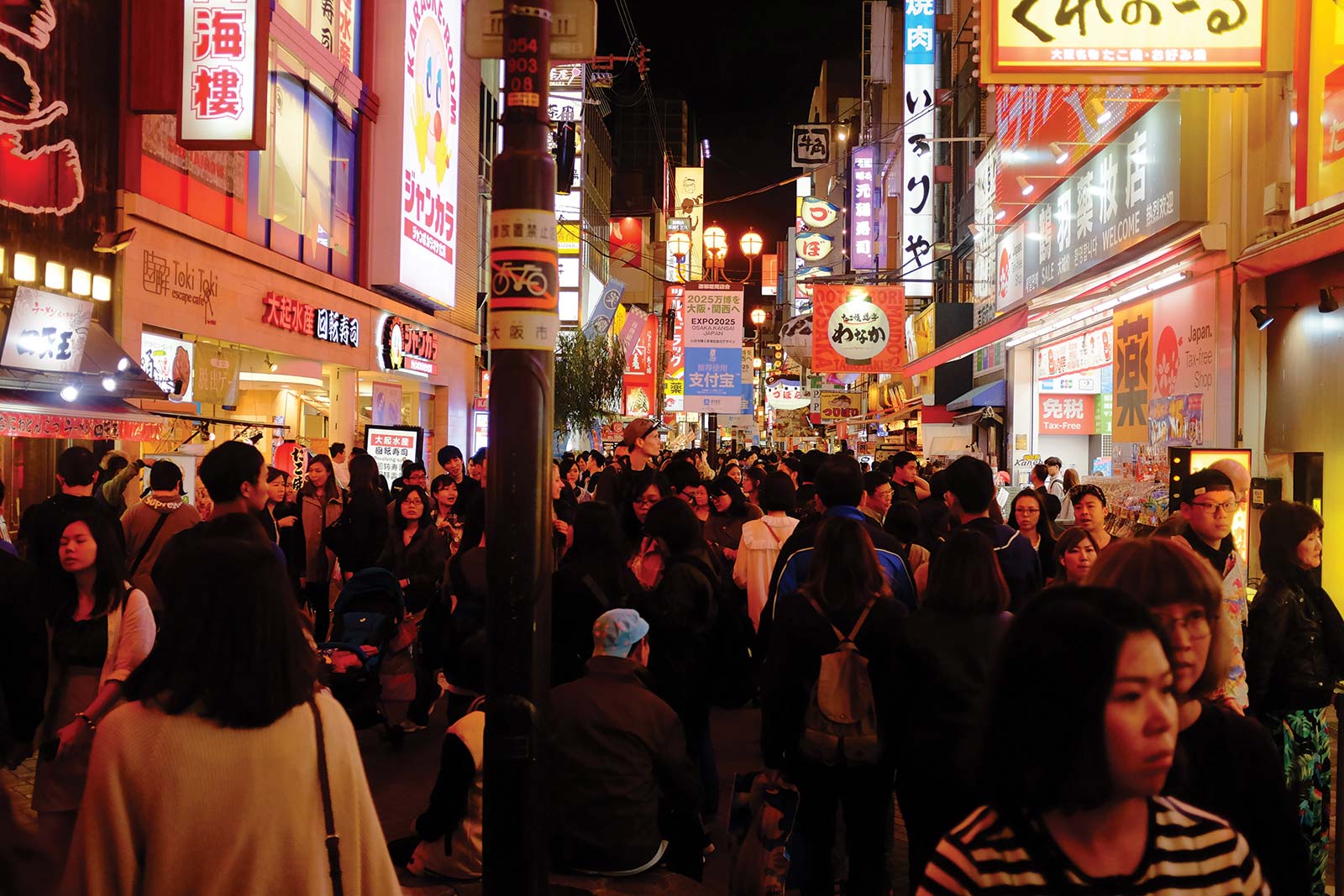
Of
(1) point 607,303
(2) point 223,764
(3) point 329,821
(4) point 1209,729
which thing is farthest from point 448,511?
(1) point 607,303

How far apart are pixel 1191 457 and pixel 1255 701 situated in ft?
17.8

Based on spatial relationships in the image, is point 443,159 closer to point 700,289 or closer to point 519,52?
point 700,289

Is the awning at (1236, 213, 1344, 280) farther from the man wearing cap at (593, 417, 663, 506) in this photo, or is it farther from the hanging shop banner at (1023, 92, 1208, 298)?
the man wearing cap at (593, 417, 663, 506)

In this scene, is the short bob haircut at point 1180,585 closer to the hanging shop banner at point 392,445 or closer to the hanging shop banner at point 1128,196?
the hanging shop banner at point 1128,196

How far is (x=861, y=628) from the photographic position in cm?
488

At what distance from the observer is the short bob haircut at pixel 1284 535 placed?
5012 millimetres

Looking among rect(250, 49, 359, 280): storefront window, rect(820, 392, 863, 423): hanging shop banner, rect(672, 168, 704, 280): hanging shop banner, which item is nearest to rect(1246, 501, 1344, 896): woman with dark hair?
rect(250, 49, 359, 280): storefront window

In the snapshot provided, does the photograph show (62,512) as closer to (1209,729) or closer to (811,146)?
(1209,729)

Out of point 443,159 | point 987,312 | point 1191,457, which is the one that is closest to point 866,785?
point 1191,457

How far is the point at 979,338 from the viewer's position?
18.8 meters

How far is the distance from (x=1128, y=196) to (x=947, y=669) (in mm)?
11776

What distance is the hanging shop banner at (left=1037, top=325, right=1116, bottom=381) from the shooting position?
19172 mm

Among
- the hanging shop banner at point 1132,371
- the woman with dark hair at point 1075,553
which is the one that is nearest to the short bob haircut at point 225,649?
the woman with dark hair at point 1075,553

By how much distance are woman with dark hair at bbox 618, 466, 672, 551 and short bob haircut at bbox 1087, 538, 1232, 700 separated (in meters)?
4.65
